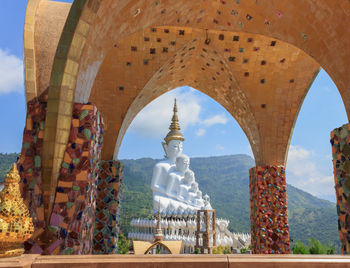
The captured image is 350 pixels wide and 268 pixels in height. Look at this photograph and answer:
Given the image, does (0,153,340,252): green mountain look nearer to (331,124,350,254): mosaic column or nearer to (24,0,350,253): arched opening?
(24,0,350,253): arched opening

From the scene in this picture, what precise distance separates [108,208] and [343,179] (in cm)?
496

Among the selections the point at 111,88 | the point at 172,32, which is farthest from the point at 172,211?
the point at 172,32

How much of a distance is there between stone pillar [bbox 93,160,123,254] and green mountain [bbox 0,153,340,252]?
15768mm

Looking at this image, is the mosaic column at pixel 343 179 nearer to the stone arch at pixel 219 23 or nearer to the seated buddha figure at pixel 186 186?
the stone arch at pixel 219 23

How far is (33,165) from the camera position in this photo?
11.6 ft

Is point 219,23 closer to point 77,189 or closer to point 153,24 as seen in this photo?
point 153,24

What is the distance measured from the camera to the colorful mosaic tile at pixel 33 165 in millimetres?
3318

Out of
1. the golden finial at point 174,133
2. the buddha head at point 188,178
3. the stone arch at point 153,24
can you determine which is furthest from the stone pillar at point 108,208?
the golden finial at point 174,133

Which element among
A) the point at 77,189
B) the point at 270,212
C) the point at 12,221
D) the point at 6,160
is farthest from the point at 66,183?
the point at 6,160

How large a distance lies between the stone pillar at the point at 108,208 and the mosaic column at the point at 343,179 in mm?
4669

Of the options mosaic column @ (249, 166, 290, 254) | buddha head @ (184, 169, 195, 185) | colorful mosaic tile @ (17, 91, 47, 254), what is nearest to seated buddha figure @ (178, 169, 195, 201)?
buddha head @ (184, 169, 195, 185)

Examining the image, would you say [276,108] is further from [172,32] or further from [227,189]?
[227,189]

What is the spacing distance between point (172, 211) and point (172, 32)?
9.57 m

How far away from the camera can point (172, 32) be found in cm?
692
